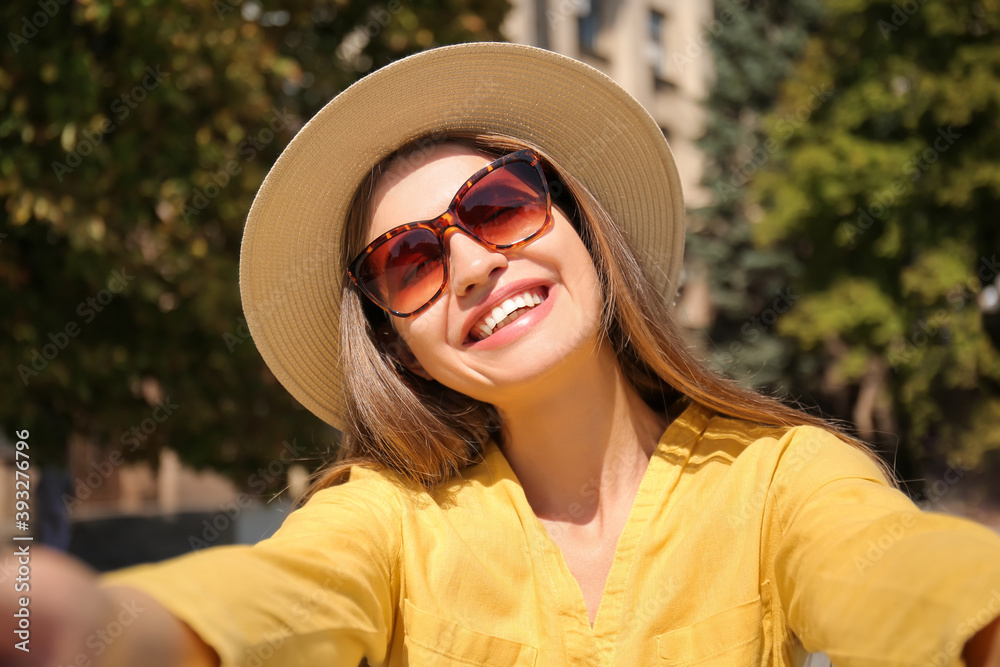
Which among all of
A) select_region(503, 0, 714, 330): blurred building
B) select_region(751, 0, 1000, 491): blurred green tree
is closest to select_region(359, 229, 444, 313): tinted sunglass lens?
select_region(751, 0, 1000, 491): blurred green tree

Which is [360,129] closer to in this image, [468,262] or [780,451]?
[468,262]

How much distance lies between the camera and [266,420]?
245 inches

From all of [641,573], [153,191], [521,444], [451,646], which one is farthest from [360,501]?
[153,191]

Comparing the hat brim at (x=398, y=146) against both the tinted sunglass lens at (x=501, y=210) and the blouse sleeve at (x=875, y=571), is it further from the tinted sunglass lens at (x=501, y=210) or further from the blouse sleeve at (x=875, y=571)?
the blouse sleeve at (x=875, y=571)

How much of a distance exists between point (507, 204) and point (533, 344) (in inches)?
12.7

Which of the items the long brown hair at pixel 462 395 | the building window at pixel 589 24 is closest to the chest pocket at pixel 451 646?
the long brown hair at pixel 462 395

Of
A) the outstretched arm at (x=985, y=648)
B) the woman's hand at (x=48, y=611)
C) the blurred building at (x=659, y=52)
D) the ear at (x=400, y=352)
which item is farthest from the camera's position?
the blurred building at (x=659, y=52)

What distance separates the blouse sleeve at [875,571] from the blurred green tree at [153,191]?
13.1ft

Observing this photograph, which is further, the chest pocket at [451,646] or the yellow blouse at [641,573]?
the chest pocket at [451,646]

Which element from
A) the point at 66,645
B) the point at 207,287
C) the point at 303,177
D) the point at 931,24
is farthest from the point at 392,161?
the point at 931,24

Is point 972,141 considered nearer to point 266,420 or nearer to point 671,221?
point 266,420

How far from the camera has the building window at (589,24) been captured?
1884 cm

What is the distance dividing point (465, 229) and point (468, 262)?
0.07 metres

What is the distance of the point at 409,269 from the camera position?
6.32 ft
